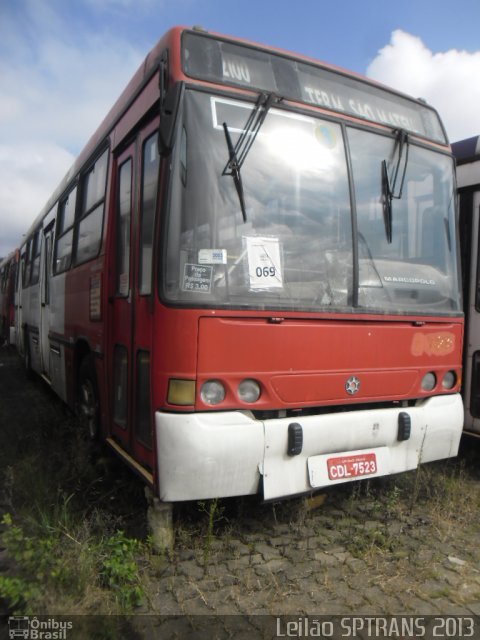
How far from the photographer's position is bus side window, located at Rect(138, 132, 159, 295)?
3.37 metres

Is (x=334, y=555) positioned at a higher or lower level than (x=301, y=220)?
lower

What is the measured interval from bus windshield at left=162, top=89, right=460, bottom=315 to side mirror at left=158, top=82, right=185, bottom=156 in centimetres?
5

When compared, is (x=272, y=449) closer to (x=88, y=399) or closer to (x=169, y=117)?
(x=169, y=117)

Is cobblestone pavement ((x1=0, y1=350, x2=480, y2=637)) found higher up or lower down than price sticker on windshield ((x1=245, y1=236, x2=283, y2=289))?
lower down

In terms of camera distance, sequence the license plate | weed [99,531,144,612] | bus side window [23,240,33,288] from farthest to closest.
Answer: bus side window [23,240,33,288]
the license plate
weed [99,531,144,612]

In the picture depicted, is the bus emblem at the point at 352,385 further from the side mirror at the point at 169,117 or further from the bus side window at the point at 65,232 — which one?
the bus side window at the point at 65,232

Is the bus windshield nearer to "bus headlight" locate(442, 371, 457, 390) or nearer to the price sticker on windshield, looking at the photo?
the price sticker on windshield

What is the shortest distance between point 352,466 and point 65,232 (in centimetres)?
443

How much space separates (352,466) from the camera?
338 centimetres

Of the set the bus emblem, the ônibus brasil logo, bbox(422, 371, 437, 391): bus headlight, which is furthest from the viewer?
bbox(422, 371, 437, 391): bus headlight

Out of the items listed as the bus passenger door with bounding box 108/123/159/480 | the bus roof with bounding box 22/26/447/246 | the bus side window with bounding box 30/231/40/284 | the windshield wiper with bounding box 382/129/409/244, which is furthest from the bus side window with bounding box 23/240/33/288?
the windshield wiper with bounding box 382/129/409/244

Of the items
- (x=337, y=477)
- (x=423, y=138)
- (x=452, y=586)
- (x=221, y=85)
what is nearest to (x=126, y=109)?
(x=221, y=85)

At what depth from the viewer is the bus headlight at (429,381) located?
Answer: 3824mm

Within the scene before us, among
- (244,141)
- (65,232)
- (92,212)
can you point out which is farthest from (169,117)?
(65,232)
